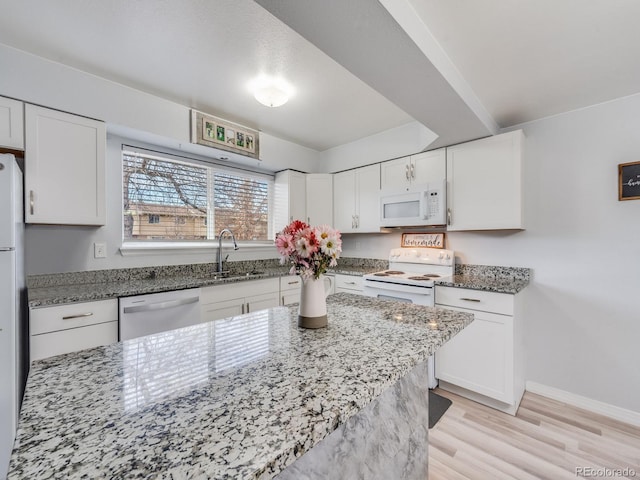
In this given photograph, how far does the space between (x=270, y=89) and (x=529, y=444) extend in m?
2.89

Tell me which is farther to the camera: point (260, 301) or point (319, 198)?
point (319, 198)

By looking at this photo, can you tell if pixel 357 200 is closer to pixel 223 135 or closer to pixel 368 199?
pixel 368 199

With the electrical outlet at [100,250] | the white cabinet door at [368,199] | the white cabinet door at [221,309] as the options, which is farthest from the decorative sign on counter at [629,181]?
the electrical outlet at [100,250]

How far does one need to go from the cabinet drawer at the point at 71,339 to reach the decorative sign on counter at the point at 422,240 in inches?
105

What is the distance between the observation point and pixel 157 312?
2037 mm

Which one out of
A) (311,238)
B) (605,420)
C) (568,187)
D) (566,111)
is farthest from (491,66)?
(605,420)

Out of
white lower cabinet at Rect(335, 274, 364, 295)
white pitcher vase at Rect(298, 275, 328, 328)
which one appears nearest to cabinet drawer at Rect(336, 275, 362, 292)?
white lower cabinet at Rect(335, 274, 364, 295)

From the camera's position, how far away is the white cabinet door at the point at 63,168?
1.82m

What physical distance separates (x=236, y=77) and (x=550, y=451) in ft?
10.2

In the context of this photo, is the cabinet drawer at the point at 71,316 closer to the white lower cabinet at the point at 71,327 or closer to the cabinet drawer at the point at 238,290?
the white lower cabinet at the point at 71,327

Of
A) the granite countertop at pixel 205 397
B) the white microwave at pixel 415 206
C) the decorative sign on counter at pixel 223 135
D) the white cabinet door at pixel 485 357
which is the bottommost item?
the white cabinet door at pixel 485 357

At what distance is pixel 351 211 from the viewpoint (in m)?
→ 3.40

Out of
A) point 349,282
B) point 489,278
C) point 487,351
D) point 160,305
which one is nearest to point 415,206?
point 489,278

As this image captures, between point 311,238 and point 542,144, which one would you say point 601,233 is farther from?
point 311,238
